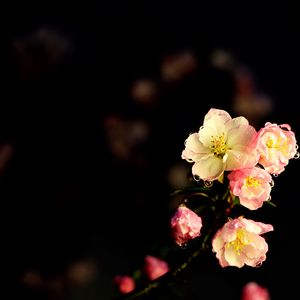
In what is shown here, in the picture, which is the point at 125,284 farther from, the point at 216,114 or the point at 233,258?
the point at 216,114

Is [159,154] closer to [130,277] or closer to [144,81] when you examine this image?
[144,81]

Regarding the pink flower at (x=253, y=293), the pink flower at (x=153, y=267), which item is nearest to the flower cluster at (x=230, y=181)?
the pink flower at (x=153, y=267)

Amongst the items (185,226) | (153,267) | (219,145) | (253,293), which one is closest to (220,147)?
(219,145)

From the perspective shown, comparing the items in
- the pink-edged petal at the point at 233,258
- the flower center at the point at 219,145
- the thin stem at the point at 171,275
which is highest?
the flower center at the point at 219,145

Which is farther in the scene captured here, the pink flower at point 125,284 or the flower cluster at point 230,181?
the pink flower at point 125,284

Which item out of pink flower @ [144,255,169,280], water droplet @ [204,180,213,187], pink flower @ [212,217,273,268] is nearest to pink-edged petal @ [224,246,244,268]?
pink flower @ [212,217,273,268]

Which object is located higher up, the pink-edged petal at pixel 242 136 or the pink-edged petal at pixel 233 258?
the pink-edged petal at pixel 242 136

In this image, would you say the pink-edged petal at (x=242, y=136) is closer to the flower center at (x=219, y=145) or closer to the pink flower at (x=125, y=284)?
the flower center at (x=219, y=145)

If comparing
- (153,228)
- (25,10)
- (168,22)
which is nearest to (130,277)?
(153,228)
